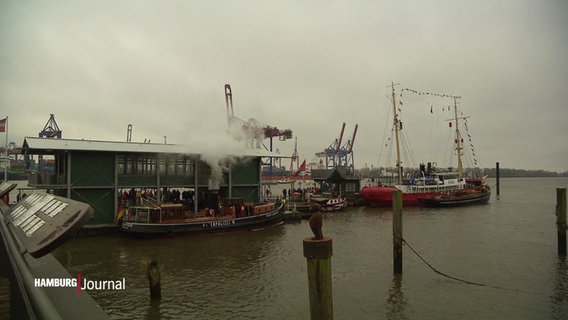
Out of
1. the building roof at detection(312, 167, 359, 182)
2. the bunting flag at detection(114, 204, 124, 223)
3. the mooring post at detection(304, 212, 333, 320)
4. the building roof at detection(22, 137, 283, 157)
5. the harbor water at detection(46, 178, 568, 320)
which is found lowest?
the harbor water at detection(46, 178, 568, 320)

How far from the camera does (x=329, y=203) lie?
4953cm

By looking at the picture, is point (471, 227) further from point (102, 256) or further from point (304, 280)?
point (102, 256)

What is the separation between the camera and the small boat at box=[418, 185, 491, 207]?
54812 mm

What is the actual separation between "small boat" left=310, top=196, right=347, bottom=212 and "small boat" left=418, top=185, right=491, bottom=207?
577 inches

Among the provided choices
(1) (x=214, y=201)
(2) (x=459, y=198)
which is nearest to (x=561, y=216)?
(1) (x=214, y=201)

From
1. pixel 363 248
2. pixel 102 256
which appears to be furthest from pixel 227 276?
pixel 363 248

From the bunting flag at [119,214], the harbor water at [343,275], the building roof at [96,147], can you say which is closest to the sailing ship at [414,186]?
the harbor water at [343,275]

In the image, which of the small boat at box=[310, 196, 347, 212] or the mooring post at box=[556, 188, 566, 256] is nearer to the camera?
the mooring post at box=[556, 188, 566, 256]

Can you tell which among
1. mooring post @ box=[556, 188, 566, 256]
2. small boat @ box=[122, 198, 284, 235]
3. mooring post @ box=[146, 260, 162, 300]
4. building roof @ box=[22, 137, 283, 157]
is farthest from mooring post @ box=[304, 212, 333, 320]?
building roof @ box=[22, 137, 283, 157]

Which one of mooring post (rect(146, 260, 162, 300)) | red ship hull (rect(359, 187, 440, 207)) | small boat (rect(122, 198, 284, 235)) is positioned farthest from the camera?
red ship hull (rect(359, 187, 440, 207))

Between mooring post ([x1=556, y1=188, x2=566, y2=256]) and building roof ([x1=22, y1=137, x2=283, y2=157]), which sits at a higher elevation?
building roof ([x1=22, y1=137, x2=283, y2=157])

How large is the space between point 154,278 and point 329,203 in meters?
37.2

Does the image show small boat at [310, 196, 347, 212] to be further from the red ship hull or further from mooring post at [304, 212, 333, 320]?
mooring post at [304, 212, 333, 320]

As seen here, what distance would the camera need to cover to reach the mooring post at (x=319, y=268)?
6.75 meters
